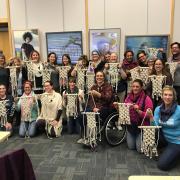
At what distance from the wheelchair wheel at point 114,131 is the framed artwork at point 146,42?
1581 millimetres

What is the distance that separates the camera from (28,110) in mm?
4242

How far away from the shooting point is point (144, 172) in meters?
3.03

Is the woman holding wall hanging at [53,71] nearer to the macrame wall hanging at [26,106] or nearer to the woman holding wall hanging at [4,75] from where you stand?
the macrame wall hanging at [26,106]

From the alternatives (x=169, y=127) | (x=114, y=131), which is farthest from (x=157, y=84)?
(x=114, y=131)

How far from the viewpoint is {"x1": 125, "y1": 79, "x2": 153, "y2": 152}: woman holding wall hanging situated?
3521 millimetres

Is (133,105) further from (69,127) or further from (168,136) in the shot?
(69,127)

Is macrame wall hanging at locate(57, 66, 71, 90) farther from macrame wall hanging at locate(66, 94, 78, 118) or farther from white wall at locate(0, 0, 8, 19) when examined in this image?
white wall at locate(0, 0, 8, 19)

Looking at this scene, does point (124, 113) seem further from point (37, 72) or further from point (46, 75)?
point (37, 72)

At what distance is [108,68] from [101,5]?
1584mm

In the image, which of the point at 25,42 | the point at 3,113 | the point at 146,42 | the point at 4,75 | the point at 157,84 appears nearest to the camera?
the point at 157,84

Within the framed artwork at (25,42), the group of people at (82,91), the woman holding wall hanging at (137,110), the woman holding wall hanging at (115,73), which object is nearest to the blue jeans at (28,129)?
the group of people at (82,91)

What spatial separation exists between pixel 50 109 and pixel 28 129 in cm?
50

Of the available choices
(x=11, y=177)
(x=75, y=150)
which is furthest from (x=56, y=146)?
(x=11, y=177)

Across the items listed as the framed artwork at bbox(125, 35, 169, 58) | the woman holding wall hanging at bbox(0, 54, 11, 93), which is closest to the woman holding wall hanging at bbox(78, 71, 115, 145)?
the framed artwork at bbox(125, 35, 169, 58)
